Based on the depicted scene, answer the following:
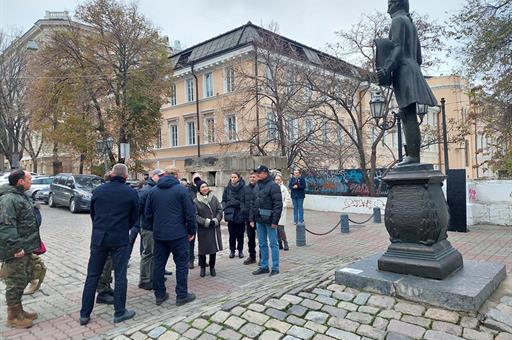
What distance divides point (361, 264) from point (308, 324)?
1.62m

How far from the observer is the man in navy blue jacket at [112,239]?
15.7 feet

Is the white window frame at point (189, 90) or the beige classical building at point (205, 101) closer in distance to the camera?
the beige classical building at point (205, 101)

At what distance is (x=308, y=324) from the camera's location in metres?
4.00

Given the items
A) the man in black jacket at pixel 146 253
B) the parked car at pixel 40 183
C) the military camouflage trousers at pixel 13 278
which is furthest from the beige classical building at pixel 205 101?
the military camouflage trousers at pixel 13 278

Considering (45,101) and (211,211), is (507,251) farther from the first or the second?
(45,101)

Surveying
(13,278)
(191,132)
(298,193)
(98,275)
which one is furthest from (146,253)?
(191,132)

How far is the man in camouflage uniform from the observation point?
456cm

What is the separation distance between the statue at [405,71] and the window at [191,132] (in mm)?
28939

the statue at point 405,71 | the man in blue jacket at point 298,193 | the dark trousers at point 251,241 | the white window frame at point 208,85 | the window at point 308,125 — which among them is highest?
the white window frame at point 208,85

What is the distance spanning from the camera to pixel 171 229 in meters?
5.28

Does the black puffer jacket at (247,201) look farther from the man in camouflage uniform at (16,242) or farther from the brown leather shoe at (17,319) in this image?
the brown leather shoe at (17,319)

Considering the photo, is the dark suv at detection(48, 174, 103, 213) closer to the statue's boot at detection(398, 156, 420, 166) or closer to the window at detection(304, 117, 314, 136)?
the window at detection(304, 117, 314, 136)

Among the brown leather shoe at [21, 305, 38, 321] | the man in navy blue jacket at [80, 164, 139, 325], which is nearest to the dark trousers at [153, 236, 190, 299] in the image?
the man in navy blue jacket at [80, 164, 139, 325]

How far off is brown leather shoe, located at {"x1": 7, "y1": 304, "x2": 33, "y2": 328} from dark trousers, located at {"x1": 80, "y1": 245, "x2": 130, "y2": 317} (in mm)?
636
